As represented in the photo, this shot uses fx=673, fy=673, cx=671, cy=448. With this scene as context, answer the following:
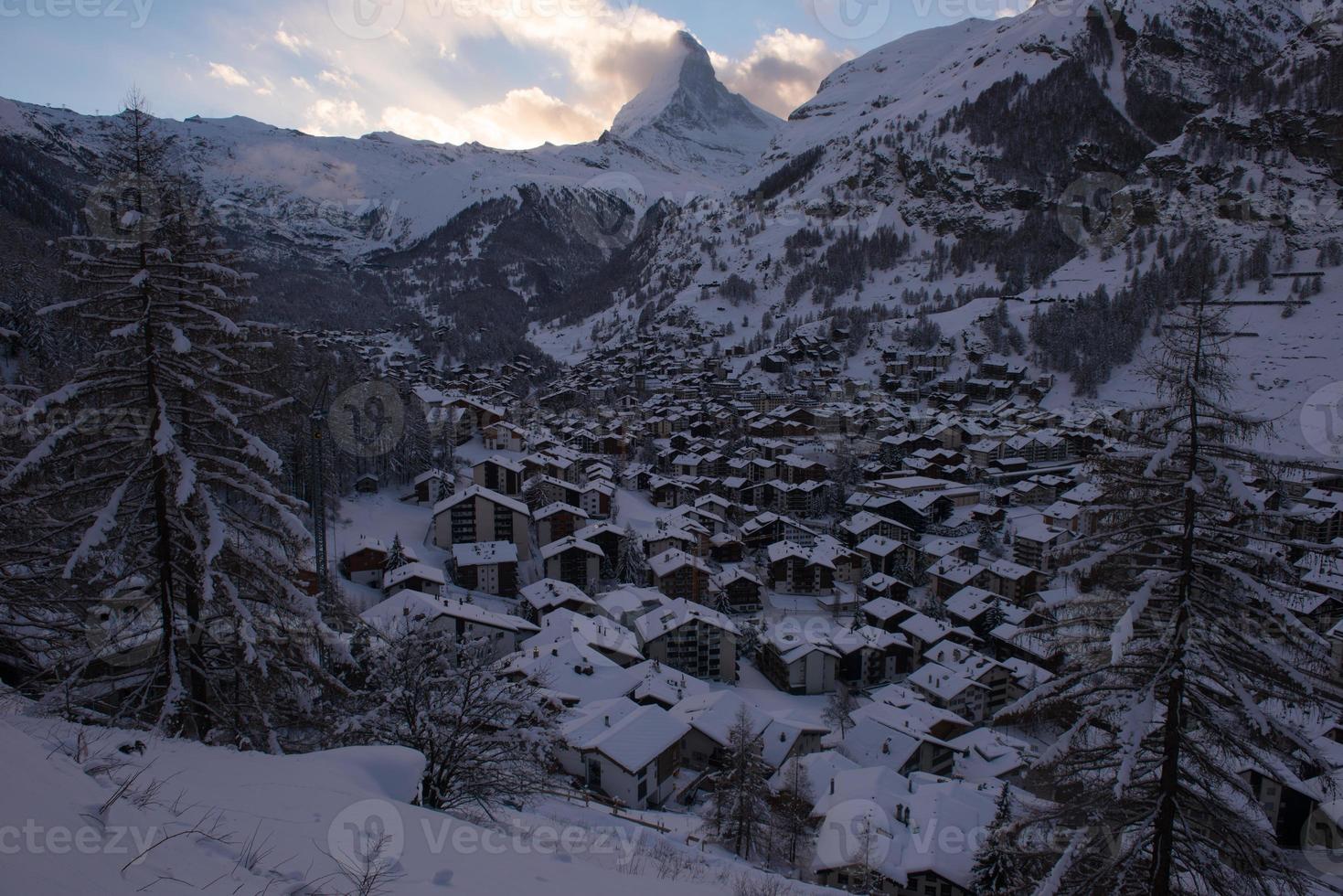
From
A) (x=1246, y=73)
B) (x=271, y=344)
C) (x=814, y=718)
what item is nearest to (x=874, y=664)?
(x=814, y=718)

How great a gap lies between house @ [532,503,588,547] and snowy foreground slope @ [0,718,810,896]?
28.5 m

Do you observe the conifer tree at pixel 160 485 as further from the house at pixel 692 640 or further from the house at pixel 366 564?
the house at pixel 366 564

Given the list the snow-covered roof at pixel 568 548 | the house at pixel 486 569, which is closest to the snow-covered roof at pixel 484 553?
the house at pixel 486 569

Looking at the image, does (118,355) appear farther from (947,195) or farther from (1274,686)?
(947,195)

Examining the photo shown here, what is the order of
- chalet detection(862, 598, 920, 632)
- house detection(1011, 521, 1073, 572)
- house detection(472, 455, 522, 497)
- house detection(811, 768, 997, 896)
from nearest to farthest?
house detection(811, 768, 997, 896), chalet detection(862, 598, 920, 632), house detection(1011, 521, 1073, 572), house detection(472, 455, 522, 497)

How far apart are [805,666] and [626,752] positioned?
11.4 m

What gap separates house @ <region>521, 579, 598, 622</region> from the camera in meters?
26.2

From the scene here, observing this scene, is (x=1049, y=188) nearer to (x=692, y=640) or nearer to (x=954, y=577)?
(x=954, y=577)

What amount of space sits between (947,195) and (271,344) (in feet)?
358

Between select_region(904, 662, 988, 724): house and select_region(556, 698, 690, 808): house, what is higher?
select_region(556, 698, 690, 808): house

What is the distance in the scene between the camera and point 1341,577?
25.6 m

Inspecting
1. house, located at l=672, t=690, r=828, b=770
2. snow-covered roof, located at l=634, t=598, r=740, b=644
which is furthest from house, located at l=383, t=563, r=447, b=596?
house, located at l=672, t=690, r=828, b=770

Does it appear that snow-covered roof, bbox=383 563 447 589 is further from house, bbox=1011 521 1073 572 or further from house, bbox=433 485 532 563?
house, bbox=1011 521 1073 572

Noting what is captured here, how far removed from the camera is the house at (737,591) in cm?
3100
